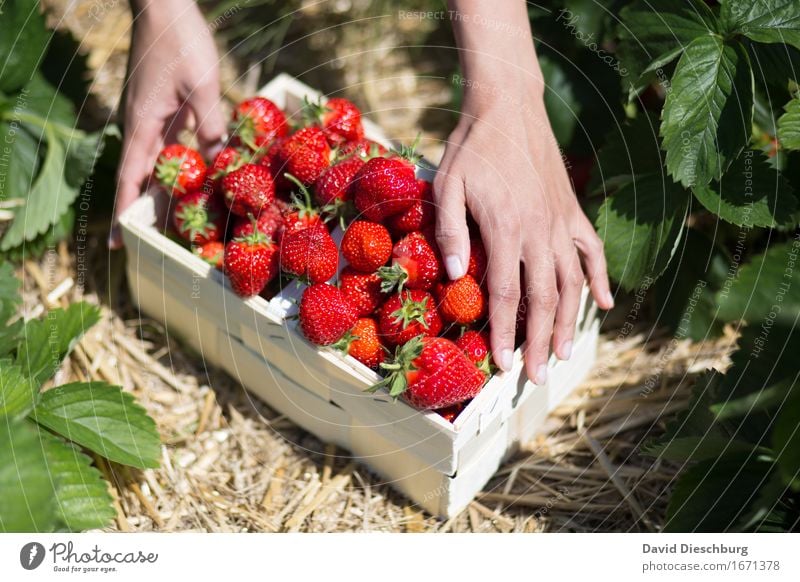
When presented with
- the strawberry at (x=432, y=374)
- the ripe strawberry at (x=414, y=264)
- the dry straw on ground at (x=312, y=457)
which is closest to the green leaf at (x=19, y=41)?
the dry straw on ground at (x=312, y=457)

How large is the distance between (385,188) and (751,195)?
58 centimetres

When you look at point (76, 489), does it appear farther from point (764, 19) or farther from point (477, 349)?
point (764, 19)

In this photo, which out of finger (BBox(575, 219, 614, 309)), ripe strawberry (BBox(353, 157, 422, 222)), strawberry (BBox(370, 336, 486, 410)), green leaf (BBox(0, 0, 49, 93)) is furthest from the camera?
green leaf (BBox(0, 0, 49, 93))

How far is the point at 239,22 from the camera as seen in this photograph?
2.01 meters

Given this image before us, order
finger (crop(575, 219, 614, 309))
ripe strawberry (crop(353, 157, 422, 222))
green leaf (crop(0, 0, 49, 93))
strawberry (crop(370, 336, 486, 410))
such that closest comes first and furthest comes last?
strawberry (crop(370, 336, 486, 410))
ripe strawberry (crop(353, 157, 422, 222))
finger (crop(575, 219, 614, 309))
green leaf (crop(0, 0, 49, 93))

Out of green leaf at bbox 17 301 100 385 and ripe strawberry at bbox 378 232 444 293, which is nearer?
ripe strawberry at bbox 378 232 444 293

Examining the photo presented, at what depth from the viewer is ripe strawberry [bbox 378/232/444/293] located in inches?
49.2

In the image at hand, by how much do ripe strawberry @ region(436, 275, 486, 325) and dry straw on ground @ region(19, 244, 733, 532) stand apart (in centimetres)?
34

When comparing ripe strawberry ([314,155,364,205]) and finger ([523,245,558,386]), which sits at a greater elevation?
ripe strawberry ([314,155,364,205])

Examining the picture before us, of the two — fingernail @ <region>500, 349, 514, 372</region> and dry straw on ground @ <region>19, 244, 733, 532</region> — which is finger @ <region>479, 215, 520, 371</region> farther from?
dry straw on ground @ <region>19, 244, 733, 532</region>

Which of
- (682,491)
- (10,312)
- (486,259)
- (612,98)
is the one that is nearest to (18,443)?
(10,312)

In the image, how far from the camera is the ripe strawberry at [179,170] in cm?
142

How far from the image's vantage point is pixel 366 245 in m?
1.25

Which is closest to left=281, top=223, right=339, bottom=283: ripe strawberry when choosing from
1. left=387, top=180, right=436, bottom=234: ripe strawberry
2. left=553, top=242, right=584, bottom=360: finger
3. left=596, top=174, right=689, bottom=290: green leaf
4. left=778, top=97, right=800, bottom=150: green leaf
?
left=387, top=180, right=436, bottom=234: ripe strawberry
